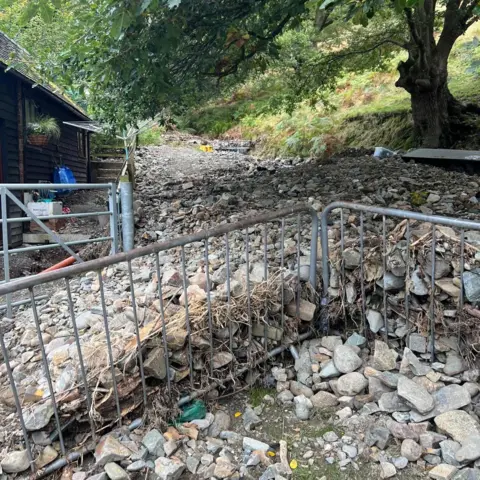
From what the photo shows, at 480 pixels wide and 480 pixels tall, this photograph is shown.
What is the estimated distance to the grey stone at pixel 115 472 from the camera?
198cm

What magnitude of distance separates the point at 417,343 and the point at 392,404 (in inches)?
19.3

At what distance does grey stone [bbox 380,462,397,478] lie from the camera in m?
2.06

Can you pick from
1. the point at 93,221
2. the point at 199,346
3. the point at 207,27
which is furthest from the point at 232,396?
the point at 93,221

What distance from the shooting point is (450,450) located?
207 cm

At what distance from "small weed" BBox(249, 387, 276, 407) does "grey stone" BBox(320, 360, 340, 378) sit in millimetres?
368

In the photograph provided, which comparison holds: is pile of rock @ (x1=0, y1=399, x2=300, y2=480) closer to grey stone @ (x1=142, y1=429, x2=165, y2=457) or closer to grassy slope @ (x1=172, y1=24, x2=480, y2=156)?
grey stone @ (x1=142, y1=429, x2=165, y2=457)

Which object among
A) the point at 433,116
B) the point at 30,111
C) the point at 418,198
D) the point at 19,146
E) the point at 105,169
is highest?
the point at 30,111

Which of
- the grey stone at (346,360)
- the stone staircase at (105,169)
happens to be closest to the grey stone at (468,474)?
the grey stone at (346,360)

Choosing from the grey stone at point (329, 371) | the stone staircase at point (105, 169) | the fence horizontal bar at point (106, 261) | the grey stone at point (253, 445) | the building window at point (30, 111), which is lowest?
the grey stone at point (253, 445)

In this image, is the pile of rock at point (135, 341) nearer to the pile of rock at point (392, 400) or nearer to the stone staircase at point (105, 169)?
the pile of rock at point (392, 400)

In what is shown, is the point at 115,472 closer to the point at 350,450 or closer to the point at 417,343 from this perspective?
the point at 350,450

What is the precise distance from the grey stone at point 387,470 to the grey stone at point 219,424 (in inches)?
36.1

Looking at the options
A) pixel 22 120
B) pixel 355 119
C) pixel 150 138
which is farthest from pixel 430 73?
pixel 150 138

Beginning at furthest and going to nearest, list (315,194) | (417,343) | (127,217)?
1. (315,194)
2. (127,217)
3. (417,343)
